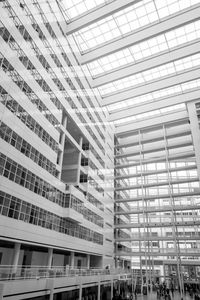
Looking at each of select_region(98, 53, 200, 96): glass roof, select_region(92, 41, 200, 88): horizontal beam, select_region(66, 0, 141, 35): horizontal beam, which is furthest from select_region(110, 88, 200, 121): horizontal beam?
select_region(66, 0, 141, 35): horizontal beam

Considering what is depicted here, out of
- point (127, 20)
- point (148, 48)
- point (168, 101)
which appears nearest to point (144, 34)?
point (127, 20)

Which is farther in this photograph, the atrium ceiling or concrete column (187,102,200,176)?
concrete column (187,102,200,176)

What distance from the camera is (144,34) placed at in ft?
105

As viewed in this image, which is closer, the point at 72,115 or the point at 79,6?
the point at 79,6

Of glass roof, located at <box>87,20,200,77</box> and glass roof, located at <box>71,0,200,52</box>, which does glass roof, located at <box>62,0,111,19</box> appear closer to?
glass roof, located at <box>71,0,200,52</box>

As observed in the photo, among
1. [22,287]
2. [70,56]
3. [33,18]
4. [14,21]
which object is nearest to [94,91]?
[70,56]

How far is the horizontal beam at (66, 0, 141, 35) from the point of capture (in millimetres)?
28391

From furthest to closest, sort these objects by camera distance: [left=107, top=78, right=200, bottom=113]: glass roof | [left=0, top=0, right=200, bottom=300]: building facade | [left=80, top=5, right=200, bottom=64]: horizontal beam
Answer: [left=107, top=78, right=200, bottom=113]: glass roof → [left=80, top=5, right=200, bottom=64]: horizontal beam → [left=0, top=0, right=200, bottom=300]: building facade

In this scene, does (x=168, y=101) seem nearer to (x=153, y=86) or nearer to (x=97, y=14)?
(x=153, y=86)

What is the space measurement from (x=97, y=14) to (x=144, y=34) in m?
7.03

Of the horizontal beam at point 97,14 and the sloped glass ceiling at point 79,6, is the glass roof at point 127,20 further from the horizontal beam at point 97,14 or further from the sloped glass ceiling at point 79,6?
the horizontal beam at point 97,14

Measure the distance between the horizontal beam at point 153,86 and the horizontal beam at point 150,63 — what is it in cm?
524

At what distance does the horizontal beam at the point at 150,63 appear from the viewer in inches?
1337

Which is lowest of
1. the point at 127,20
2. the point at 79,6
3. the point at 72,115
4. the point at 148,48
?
the point at 72,115
